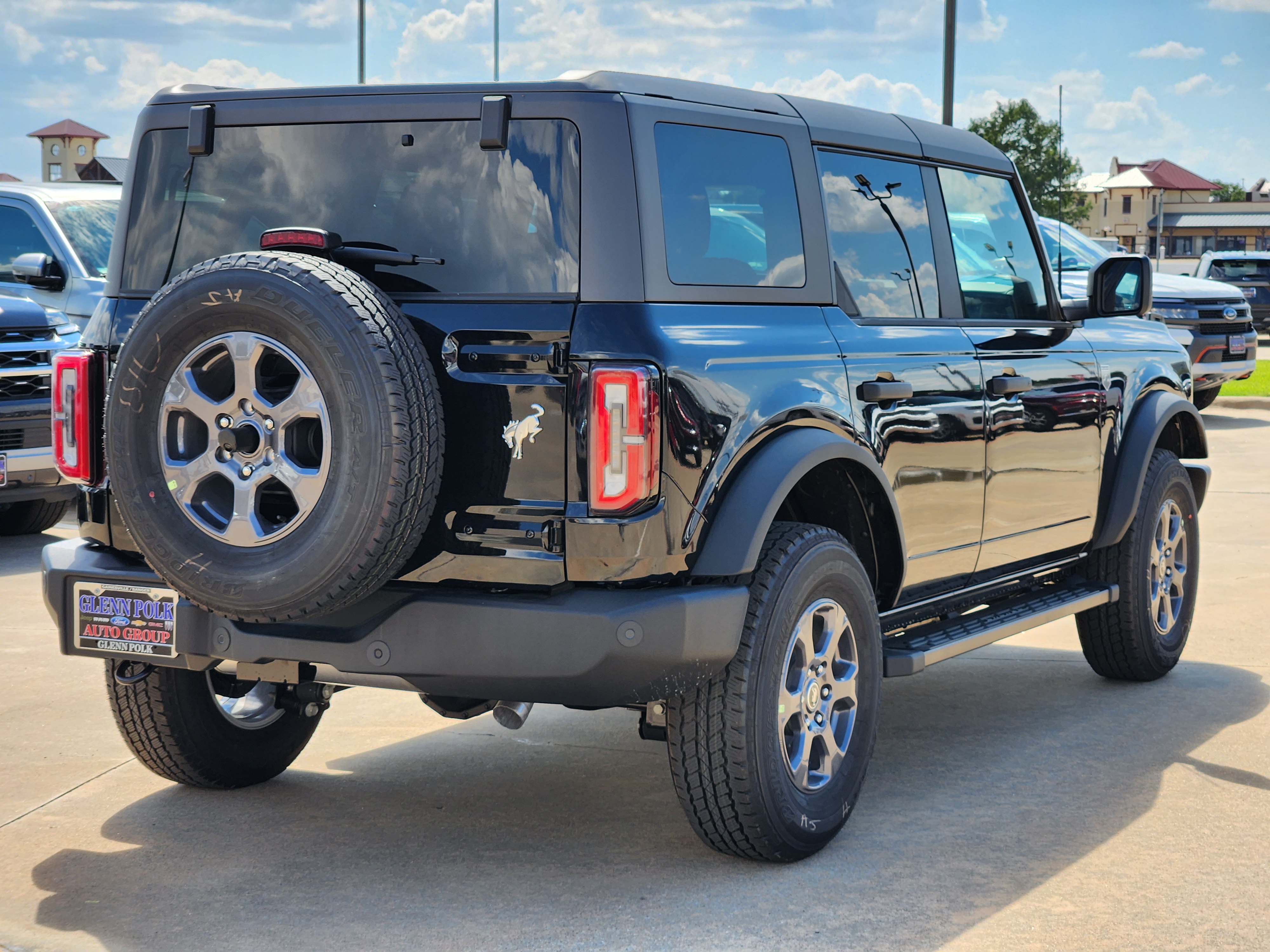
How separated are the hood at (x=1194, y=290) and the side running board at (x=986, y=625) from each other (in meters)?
12.3

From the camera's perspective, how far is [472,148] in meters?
3.93

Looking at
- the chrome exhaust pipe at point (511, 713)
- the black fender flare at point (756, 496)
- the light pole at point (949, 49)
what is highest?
the light pole at point (949, 49)

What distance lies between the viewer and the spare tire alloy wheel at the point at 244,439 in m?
3.59

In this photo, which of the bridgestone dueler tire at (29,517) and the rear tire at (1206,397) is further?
the rear tire at (1206,397)

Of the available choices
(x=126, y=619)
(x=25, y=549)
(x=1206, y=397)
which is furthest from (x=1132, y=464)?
(x=1206, y=397)

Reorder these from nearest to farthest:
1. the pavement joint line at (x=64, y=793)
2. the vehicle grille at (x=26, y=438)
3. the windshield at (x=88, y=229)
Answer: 1. the pavement joint line at (x=64, y=793)
2. the vehicle grille at (x=26, y=438)
3. the windshield at (x=88, y=229)

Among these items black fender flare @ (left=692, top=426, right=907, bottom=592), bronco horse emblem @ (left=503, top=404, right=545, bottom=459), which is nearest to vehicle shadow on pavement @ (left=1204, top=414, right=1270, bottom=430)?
black fender flare @ (left=692, top=426, right=907, bottom=592)

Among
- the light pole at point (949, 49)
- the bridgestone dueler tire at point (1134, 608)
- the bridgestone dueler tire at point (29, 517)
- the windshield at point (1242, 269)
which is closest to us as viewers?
the bridgestone dueler tire at point (1134, 608)

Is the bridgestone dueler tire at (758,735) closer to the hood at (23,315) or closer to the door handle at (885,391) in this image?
the door handle at (885,391)

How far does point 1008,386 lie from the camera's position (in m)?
5.20

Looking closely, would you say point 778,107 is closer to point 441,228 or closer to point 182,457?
point 441,228

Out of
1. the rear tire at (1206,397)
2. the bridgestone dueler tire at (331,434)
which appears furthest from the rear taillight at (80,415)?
the rear tire at (1206,397)

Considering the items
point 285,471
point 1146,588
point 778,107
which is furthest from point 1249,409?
point 285,471

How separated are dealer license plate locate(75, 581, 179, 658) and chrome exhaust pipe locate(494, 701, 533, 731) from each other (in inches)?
32.8
